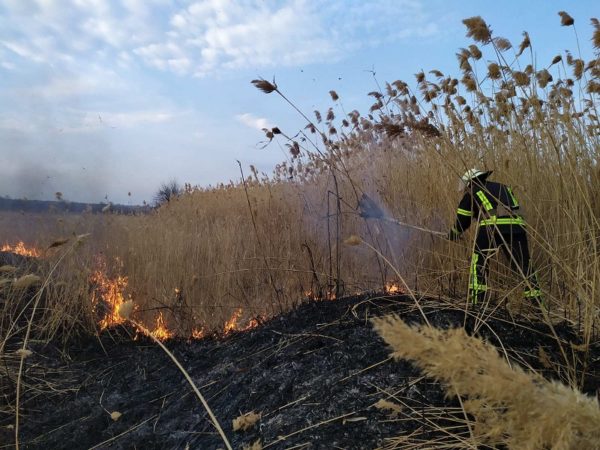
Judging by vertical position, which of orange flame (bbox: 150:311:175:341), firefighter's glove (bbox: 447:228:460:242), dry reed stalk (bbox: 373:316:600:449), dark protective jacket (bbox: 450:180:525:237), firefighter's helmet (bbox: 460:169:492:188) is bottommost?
orange flame (bbox: 150:311:175:341)

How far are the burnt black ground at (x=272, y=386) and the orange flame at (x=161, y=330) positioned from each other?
1.01ft

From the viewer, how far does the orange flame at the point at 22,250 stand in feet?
19.3

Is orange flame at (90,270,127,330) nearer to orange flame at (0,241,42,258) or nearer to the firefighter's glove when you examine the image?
orange flame at (0,241,42,258)

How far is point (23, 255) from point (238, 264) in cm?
310

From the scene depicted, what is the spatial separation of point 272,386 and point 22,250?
535 cm

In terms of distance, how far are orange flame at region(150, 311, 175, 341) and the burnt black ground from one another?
1.01 ft

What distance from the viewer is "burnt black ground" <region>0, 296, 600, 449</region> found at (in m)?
1.88

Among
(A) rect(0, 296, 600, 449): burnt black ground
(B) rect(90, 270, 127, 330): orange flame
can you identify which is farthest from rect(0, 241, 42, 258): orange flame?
(A) rect(0, 296, 600, 449): burnt black ground

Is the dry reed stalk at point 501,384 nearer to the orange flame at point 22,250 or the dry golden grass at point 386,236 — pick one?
the dry golden grass at point 386,236

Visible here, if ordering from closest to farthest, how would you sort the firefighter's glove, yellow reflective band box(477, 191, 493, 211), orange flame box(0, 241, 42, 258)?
yellow reflective band box(477, 191, 493, 211) < the firefighter's glove < orange flame box(0, 241, 42, 258)

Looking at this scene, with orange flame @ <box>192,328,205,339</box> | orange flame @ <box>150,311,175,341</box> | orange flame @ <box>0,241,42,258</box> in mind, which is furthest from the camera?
orange flame @ <box>0,241,42,258</box>

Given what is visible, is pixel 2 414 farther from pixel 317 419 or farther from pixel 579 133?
pixel 579 133

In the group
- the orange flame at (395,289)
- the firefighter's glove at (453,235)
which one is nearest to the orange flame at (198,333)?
the orange flame at (395,289)

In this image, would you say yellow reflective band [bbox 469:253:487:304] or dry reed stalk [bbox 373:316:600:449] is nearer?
dry reed stalk [bbox 373:316:600:449]
